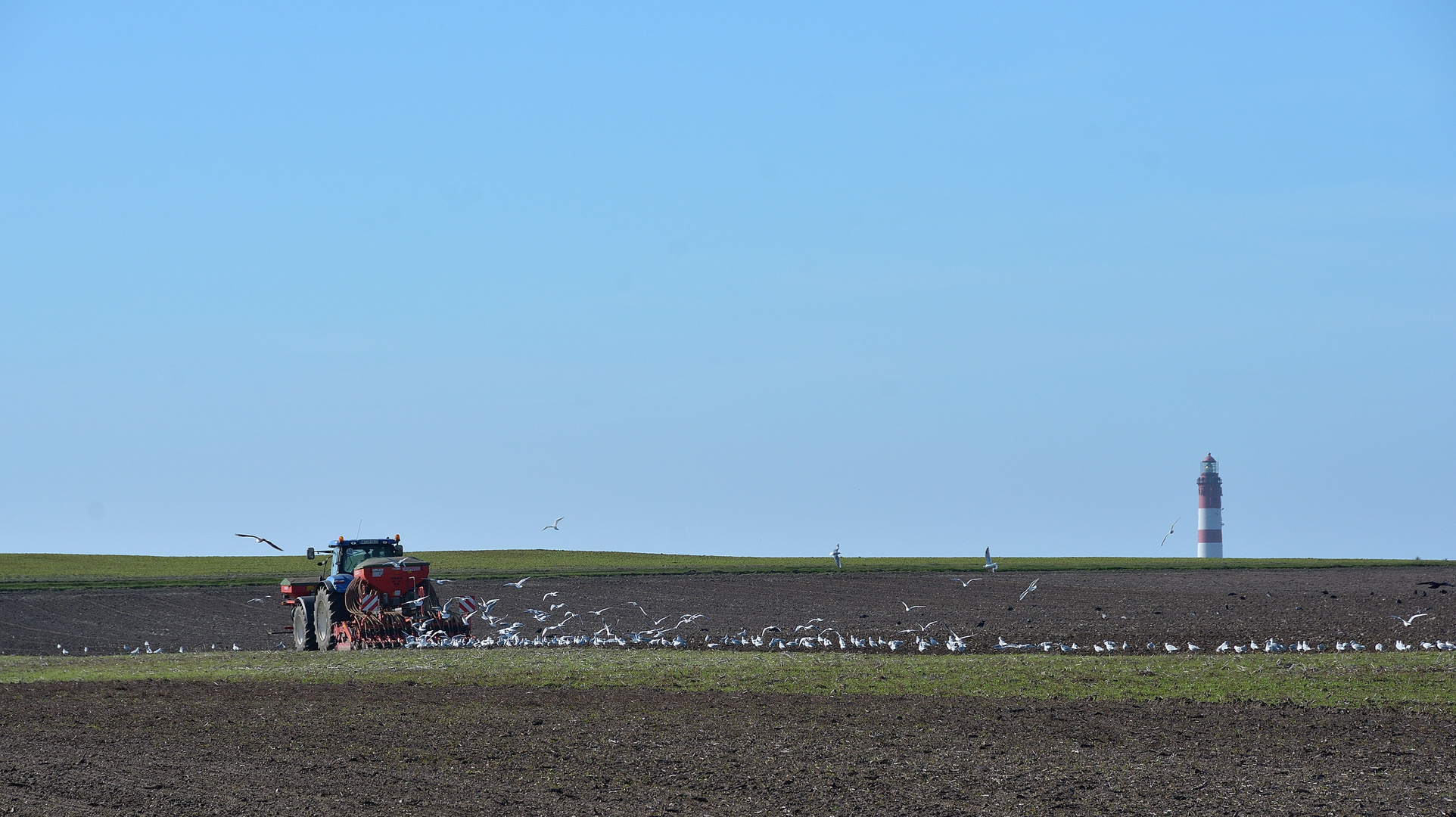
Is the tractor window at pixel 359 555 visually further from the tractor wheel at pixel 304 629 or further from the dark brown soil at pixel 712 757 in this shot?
the dark brown soil at pixel 712 757

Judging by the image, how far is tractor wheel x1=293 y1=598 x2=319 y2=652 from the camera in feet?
112

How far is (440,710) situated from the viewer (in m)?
19.8

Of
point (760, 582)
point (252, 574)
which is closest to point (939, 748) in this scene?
point (760, 582)

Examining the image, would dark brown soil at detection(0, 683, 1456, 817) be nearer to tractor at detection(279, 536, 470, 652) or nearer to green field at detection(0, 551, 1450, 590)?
tractor at detection(279, 536, 470, 652)

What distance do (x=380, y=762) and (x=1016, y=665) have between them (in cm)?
1248

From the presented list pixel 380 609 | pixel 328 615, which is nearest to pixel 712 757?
pixel 380 609

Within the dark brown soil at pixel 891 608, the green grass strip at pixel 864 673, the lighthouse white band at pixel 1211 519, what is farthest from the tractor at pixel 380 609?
the lighthouse white band at pixel 1211 519

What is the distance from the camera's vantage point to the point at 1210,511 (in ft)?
586

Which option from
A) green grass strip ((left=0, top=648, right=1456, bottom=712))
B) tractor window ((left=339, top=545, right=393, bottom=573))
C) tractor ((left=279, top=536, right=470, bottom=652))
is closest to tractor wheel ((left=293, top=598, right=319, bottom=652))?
tractor ((left=279, top=536, right=470, bottom=652))

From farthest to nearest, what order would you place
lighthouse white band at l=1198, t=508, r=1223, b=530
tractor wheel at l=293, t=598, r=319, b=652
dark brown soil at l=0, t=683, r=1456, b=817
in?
lighthouse white band at l=1198, t=508, r=1223, b=530 → tractor wheel at l=293, t=598, r=319, b=652 → dark brown soil at l=0, t=683, r=1456, b=817

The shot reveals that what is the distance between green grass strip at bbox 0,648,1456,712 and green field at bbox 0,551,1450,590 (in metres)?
35.7

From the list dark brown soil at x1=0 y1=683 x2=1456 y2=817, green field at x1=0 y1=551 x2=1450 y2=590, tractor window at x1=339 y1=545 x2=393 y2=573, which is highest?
tractor window at x1=339 y1=545 x2=393 y2=573

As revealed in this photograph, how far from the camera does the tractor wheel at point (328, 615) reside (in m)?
32.6

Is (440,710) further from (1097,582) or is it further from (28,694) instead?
(1097,582)
